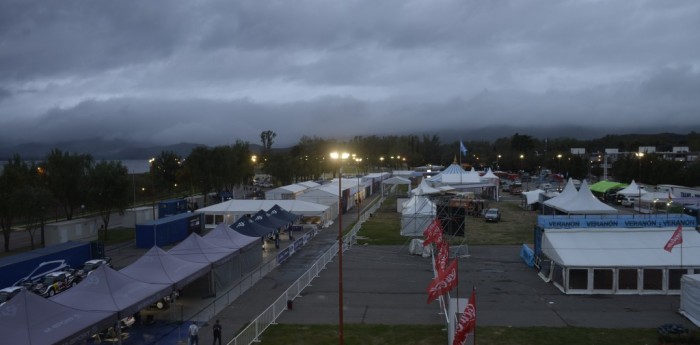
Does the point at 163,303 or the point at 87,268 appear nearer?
the point at 163,303

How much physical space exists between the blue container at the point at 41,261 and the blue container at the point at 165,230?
6293 millimetres

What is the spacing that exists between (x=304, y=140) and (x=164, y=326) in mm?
147899

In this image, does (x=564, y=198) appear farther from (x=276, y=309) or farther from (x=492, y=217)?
(x=276, y=309)

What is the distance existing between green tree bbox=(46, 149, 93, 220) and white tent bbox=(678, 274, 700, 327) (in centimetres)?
4169

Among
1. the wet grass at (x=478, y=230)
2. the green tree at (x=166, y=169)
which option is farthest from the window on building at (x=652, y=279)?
the green tree at (x=166, y=169)

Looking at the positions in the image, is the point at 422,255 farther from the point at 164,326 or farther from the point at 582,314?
the point at 164,326

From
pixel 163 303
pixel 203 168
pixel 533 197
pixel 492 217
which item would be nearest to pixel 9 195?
pixel 163 303

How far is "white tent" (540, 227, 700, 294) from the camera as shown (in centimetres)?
2252

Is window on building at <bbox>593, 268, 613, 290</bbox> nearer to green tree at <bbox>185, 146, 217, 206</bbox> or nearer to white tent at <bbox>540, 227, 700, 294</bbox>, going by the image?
white tent at <bbox>540, 227, 700, 294</bbox>

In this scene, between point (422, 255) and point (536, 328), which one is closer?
point (536, 328)

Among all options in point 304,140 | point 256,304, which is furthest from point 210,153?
point 304,140

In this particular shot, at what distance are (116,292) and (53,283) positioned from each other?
9.34 metres

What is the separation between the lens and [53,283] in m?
23.7

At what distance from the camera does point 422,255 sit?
3102 centimetres
